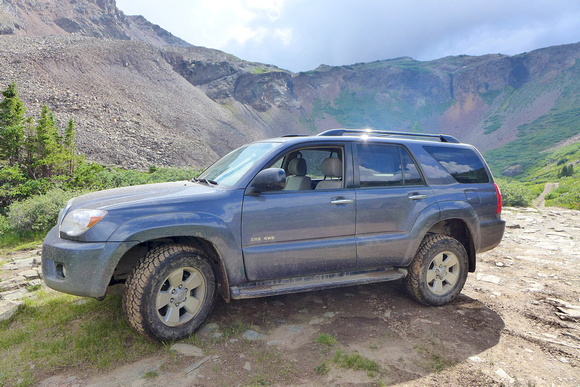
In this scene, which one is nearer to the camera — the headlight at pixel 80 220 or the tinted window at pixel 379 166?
the headlight at pixel 80 220

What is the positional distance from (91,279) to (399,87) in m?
102

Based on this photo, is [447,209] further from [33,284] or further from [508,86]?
[508,86]

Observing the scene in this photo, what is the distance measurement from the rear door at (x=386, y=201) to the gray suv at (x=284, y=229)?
14 millimetres

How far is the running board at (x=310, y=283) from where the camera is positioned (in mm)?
3396

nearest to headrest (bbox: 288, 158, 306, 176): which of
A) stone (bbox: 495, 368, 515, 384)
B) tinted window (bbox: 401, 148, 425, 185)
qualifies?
tinted window (bbox: 401, 148, 425, 185)

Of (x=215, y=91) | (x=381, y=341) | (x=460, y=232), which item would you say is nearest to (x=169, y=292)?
(x=381, y=341)

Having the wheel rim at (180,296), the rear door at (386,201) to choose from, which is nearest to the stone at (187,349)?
the wheel rim at (180,296)

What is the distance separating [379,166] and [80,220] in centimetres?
315

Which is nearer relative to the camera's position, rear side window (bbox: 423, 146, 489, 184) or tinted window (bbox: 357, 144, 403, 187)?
tinted window (bbox: 357, 144, 403, 187)

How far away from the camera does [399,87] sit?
9500cm

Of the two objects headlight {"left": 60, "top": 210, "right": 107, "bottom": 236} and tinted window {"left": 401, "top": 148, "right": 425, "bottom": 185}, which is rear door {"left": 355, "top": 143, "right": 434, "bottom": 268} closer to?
tinted window {"left": 401, "top": 148, "right": 425, "bottom": 185}

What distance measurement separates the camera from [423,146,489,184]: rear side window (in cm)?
451

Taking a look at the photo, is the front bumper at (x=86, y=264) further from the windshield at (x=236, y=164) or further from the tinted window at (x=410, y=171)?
the tinted window at (x=410, y=171)

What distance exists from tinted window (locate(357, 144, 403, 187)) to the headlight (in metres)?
2.68
